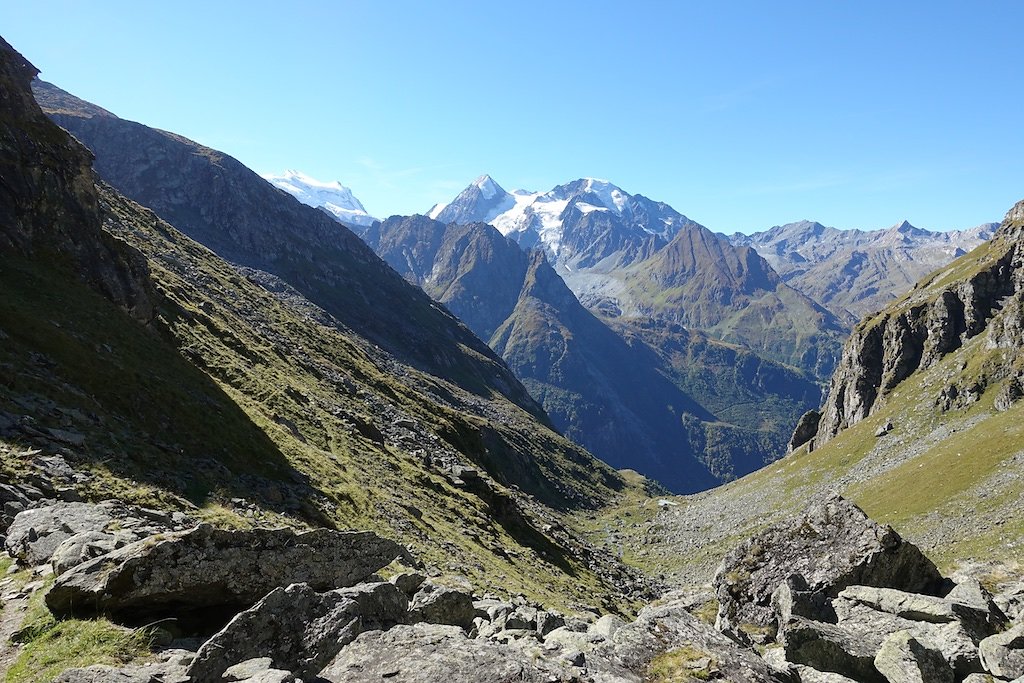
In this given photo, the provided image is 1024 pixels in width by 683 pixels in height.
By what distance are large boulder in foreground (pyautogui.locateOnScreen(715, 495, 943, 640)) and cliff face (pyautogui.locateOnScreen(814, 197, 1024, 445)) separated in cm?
11066

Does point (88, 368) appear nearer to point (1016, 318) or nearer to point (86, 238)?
point (86, 238)

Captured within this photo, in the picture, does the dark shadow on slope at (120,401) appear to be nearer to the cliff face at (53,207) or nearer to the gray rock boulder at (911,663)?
the cliff face at (53,207)

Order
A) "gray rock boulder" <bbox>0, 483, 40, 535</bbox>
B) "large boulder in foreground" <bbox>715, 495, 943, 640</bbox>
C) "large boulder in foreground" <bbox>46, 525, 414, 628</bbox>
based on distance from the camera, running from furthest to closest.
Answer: "large boulder in foreground" <bbox>715, 495, 943, 640</bbox>, "gray rock boulder" <bbox>0, 483, 40, 535</bbox>, "large boulder in foreground" <bbox>46, 525, 414, 628</bbox>

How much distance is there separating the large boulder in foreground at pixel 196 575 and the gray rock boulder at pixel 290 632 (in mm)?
1184

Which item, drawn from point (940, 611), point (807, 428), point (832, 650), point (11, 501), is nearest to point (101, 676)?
point (11, 501)

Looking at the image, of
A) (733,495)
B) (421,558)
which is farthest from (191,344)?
(733,495)

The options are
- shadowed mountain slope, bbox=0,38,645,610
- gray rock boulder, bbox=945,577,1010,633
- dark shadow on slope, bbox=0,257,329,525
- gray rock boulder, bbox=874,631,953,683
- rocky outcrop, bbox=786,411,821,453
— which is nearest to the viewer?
gray rock boulder, bbox=874,631,953,683

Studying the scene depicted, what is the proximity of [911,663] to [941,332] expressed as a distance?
15607 cm

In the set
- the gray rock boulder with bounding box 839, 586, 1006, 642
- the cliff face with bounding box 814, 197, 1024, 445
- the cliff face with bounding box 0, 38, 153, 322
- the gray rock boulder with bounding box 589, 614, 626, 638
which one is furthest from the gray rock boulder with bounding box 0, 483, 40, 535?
the cliff face with bounding box 814, 197, 1024, 445

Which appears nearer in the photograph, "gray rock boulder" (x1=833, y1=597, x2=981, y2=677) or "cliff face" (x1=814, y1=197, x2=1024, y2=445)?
"gray rock boulder" (x1=833, y1=597, x2=981, y2=677)

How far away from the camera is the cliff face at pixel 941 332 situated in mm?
115750

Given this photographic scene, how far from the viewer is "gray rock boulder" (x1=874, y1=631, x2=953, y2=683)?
42.1 ft

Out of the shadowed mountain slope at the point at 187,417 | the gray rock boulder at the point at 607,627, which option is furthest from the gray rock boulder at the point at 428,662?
the shadowed mountain slope at the point at 187,417

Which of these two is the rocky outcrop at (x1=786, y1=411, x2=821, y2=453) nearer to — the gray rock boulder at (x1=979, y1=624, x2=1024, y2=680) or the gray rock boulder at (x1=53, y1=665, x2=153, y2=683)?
the gray rock boulder at (x1=979, y1=624, x2=1024, y2=680)
